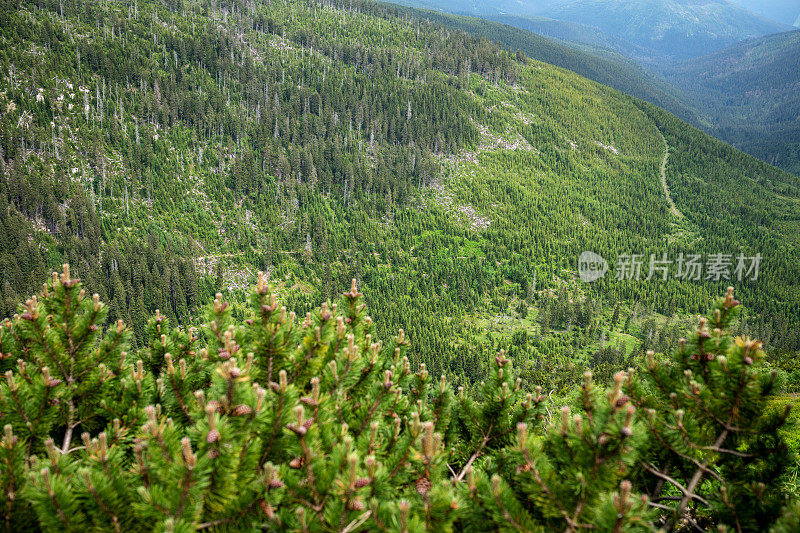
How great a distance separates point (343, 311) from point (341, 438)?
9.37 feet

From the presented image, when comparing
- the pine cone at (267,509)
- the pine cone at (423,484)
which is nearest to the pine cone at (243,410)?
the pine cone at (267,509)

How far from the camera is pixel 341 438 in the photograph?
5645mm

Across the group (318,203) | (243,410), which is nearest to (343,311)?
(243,410)

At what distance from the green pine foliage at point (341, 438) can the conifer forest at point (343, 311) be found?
0.12 feet

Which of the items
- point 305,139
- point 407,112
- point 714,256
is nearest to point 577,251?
point 714,256

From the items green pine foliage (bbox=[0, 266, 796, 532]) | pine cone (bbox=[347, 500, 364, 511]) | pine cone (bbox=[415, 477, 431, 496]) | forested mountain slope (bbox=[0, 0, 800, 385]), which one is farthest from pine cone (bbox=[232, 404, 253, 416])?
forested mountain slope (bbox=[0, 0, 800, 385])

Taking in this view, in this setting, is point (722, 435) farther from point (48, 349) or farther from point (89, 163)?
point (89, 163)

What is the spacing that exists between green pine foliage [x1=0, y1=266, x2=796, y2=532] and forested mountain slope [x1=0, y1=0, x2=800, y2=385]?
81.9m

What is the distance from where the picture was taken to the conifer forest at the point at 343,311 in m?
4.52

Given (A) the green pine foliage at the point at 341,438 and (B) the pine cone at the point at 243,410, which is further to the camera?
(B) the pine cone at the point at 243,410

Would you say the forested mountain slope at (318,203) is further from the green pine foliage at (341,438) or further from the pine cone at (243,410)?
the pine cone at (243,410)

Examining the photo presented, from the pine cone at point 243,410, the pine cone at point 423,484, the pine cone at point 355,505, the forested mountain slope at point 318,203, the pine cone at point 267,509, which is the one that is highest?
the pine cone at point 243,410

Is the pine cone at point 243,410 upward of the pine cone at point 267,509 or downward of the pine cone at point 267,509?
upward

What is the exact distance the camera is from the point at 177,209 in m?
138
